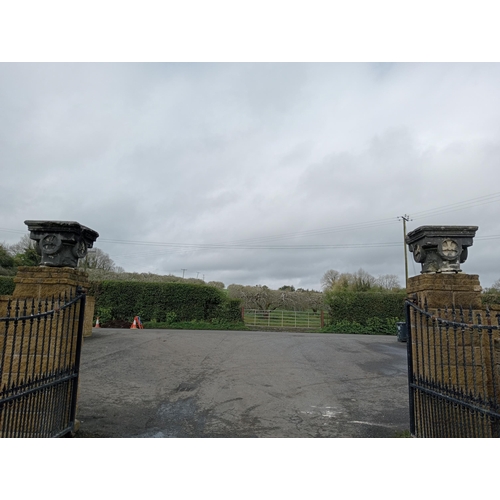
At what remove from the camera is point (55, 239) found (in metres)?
4.64

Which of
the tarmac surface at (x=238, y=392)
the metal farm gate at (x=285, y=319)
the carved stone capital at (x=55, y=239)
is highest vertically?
the carved stone capital at (x=55, y=239)

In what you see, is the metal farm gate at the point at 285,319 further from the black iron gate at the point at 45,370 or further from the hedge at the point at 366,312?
the black iron gate at the point at 45,370

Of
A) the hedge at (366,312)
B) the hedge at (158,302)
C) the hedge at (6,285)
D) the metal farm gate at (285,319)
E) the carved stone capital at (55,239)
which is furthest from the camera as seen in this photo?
the metal farm gate at (285,319)

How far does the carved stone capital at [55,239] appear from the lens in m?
4.60

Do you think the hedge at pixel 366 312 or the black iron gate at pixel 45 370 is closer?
the black iron gate at pixel 45 370

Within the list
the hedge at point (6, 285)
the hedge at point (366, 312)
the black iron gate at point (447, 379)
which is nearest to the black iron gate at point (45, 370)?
the black iron gate at point (447, 379)

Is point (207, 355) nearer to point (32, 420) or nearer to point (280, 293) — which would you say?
point (32, 420)

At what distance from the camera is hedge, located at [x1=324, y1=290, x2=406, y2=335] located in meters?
22.4

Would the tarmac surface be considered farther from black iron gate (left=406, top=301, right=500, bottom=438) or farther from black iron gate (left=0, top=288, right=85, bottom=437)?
black iron gate (left=406, top=301, right=500, bottom=438)

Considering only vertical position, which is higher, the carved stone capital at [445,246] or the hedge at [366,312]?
the carved stone capital at [445,246]

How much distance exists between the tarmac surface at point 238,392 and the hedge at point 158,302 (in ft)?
31.5

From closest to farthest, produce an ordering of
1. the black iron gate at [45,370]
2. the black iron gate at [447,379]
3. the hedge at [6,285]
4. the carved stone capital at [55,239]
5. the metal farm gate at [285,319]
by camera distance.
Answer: the black iron gate at [447,379] < the black iron gate at [45,370] < the carved stone capital at [55,239] < the hedge at [6,285] < the metal farm gate at [285,319]

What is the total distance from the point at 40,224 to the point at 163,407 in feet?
11.5

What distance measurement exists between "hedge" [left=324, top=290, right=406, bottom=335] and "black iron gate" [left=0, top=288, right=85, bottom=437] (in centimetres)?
1964
